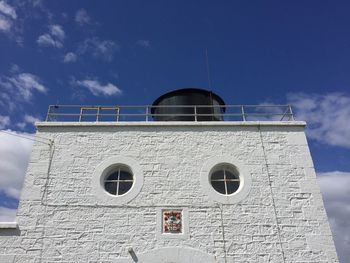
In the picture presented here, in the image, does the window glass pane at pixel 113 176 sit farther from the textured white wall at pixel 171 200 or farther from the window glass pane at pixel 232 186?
the window glass pane at pixel 232 186

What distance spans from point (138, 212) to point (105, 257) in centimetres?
137

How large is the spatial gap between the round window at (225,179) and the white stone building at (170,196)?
3 centimetres

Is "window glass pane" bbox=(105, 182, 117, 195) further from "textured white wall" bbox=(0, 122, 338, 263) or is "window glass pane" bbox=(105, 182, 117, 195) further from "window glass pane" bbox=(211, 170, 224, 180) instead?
"window glass pane" bbox=(211, 170, 224, 180)

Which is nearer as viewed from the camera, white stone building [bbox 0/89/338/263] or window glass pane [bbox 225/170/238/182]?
white stone building [bbox 0/89/338/263]

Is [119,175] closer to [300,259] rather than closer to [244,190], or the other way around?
[244,190]

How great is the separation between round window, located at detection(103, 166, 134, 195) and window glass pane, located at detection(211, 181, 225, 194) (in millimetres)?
2378

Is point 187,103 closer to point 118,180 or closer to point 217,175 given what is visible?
point 217,175

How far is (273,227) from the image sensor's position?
8.23 m

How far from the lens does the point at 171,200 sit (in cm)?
855

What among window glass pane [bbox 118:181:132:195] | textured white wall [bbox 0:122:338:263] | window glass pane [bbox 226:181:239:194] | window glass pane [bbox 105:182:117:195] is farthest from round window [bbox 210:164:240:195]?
window glass pane [bbox 105:182:117:195]

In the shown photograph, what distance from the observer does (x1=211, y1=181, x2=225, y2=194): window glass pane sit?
8880 millimetres

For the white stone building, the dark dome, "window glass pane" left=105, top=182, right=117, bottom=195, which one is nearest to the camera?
the white stone building

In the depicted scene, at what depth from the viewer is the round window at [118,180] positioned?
348 inches

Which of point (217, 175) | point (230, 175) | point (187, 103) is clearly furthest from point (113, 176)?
point (187, 103)
